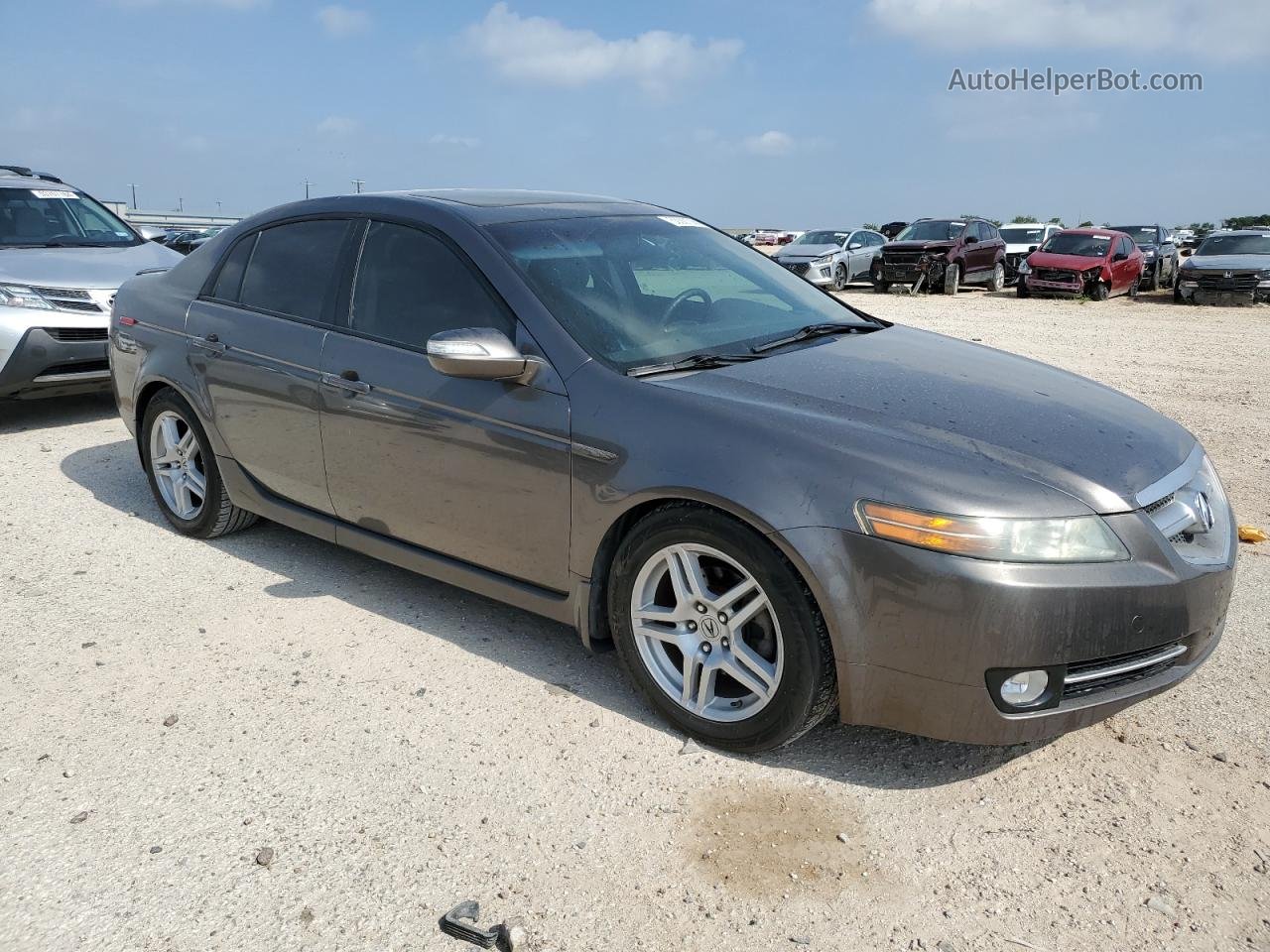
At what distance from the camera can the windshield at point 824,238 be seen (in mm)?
25094

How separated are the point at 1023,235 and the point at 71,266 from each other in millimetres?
27017

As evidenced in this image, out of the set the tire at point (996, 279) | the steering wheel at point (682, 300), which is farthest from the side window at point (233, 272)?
the tire at point (996, 279)

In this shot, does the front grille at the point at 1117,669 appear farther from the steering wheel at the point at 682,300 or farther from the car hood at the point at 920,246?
the car hood at the point at 920,246

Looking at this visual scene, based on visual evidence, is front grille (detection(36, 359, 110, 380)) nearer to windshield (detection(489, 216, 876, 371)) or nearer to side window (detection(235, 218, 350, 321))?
side window (detection(235, 218, 350, 321))

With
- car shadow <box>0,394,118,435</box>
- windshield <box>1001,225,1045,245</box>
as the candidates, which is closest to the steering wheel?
car shadow <box>0,394,118,435</box>

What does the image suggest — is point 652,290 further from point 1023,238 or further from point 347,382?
point 1023,238

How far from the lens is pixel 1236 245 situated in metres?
22.0

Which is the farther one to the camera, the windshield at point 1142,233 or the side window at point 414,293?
the windshield at point 1142,233

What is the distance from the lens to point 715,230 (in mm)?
4695

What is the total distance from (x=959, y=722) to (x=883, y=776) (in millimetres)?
394

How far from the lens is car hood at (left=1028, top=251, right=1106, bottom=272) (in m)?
22.1

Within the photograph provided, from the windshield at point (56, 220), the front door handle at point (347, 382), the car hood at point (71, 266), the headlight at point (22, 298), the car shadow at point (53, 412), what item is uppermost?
the windshield at point (56, 220)

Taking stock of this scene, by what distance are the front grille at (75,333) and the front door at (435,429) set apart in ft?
14.1

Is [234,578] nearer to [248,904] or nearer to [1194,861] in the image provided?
[248,904]
